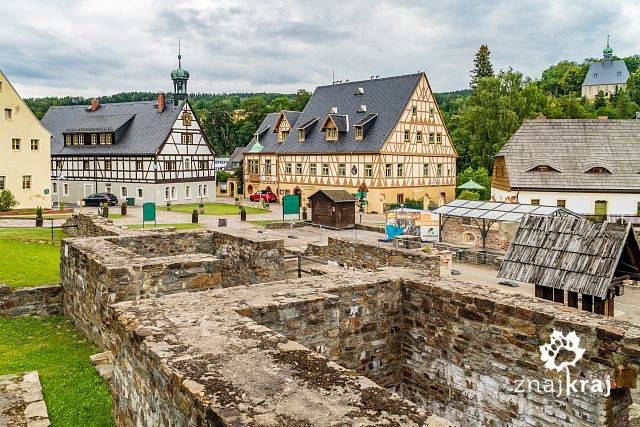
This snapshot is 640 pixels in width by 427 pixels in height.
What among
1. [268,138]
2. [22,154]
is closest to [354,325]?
[22,154]

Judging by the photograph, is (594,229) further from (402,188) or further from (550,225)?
(402,188)

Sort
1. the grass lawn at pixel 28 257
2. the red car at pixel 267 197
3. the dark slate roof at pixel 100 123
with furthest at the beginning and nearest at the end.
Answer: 1. the red car at pixel 267 197
2. the dark slate roof at pixel 100 123
3. the grass lawn at pixel 28 257

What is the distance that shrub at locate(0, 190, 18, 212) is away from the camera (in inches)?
1476

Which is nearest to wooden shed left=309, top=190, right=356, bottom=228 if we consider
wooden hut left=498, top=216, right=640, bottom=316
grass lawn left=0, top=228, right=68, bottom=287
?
grass lawn left=0, top=228, right=68, bottom=287

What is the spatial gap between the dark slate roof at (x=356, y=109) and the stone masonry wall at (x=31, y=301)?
3667 cm

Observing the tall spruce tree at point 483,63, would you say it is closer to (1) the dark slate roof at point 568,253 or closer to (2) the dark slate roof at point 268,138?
(2) the dark slate roof at point 268,138

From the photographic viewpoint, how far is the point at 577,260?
9680mm

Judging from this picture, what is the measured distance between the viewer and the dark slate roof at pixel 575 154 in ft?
A: 133

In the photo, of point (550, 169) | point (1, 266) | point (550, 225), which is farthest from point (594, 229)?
point (550, 169)

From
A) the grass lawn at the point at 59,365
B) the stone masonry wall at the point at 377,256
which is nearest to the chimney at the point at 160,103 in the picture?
the stone masonry wall at the point at 377,256

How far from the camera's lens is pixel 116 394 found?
6609 millimetres

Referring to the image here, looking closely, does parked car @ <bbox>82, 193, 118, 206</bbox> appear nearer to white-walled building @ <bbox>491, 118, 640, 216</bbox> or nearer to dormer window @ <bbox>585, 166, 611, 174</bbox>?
white-walled building @ <bbox>491, 118, 640, 216</bbox>

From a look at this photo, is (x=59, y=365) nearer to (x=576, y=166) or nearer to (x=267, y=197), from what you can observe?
(x=576, y=166)

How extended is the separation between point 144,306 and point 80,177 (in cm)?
5121
